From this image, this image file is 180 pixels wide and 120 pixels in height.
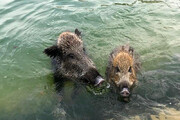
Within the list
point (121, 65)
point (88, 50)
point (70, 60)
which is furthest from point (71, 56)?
point (88, 50)

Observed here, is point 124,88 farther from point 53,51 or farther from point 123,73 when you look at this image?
point 53,51

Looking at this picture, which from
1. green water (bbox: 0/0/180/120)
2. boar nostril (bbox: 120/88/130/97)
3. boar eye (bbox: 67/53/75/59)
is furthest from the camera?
boar eye (bbox: 67/53/75/59)

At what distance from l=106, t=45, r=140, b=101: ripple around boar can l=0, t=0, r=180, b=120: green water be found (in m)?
0.36

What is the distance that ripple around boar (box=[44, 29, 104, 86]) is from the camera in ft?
26.6

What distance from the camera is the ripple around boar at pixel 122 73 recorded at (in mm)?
7371

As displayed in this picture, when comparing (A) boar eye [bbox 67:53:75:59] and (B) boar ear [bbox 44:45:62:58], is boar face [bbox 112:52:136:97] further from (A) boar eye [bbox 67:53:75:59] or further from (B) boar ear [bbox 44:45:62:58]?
(B) boar ear [bbox 44:45:62:58]

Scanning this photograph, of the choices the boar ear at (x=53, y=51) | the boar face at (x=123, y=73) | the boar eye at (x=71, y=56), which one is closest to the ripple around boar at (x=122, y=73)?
the boar face at (x=123, y=73)

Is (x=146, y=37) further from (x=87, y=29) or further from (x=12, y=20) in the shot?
(x=12, y=20)

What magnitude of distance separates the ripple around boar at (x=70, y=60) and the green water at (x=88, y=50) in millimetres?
407

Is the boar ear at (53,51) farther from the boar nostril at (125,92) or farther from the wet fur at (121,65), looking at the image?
the boar nostril at (125,92)

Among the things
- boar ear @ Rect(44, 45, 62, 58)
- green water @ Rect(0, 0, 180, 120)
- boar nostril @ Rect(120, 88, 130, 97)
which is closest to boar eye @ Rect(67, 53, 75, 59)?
boar ear @ Rect(44, 45, 62, 58)

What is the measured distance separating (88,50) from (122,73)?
3.22 metres

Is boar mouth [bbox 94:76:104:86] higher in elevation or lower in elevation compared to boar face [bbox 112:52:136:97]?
higher

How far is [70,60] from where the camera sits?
28.8 ft
